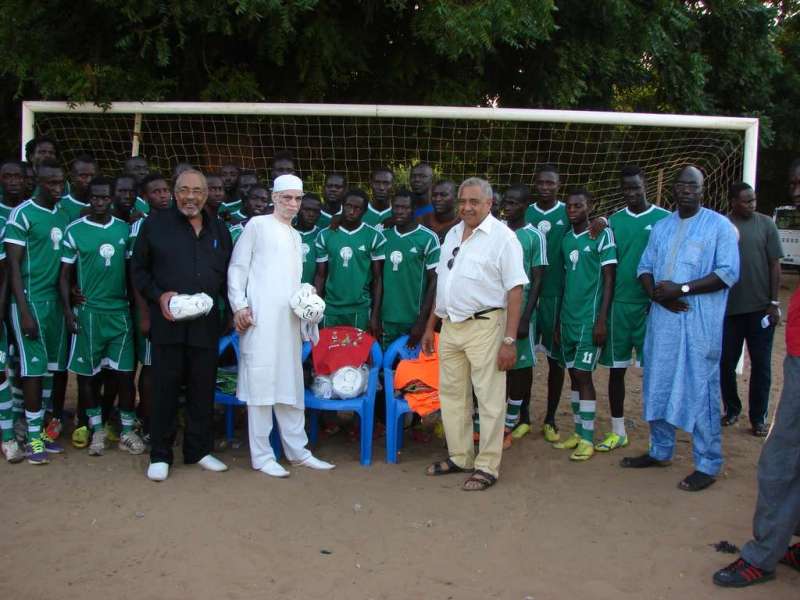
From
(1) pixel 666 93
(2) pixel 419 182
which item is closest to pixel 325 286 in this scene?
(2) pixel 419 182

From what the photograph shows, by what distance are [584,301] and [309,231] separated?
2227mm

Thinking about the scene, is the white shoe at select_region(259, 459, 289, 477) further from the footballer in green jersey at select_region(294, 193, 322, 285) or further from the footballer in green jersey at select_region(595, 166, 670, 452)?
the footballer in green jersey at select_region(595, 166, 670, 452)

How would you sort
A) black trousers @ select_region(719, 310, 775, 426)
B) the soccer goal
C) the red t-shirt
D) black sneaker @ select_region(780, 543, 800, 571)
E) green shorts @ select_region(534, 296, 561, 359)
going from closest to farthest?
the red t-shirt < black sneaker @ select_region(780, 543, 800, 571) < green shorts @ select_region(534, 296, 561, 359) < black trousers @ select_region(719, 310, 775, 426) < the soccer goal

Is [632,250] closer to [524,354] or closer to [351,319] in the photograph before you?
[524,354]

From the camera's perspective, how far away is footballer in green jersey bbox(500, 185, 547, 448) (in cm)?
550

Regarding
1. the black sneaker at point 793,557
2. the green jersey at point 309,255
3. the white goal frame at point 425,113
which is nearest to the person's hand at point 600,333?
the black sneaker at point 793,557

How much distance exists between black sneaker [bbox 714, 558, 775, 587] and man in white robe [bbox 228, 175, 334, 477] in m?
2.72

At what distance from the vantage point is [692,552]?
4.11m

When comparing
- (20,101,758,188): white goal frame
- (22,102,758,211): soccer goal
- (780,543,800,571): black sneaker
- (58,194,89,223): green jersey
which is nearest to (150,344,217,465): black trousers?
(58,194,89,223): green jersey

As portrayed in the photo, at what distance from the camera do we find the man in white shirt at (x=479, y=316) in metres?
4.85

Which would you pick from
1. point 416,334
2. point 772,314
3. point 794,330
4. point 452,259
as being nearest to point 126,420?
point 416,334

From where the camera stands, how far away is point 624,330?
546 cm

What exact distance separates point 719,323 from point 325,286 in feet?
9.38

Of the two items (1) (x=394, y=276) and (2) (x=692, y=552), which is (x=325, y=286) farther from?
(2) (x=692, y=552)
